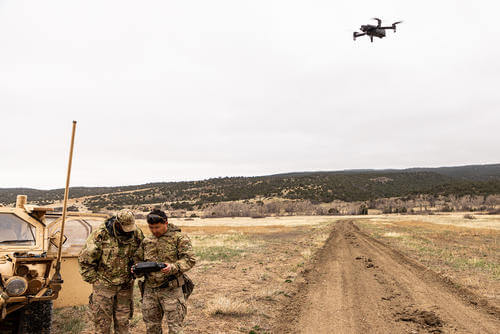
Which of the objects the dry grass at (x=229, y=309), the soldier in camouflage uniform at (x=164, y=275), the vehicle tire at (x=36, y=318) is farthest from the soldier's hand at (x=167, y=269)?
the dry grass at (x=229, y=309)

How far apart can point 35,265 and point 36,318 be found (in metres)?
0.90

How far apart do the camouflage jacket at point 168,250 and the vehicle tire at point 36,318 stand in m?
2.11

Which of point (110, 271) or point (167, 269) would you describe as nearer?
point (167, 269)

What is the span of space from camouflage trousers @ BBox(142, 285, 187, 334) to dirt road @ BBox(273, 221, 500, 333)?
279cm

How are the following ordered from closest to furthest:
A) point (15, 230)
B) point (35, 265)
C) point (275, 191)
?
point (35, 265) < point (15, 230) < point (275, 191)

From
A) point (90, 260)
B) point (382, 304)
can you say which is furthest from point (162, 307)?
point (382, 304)

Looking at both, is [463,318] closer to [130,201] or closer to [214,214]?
[214,214]

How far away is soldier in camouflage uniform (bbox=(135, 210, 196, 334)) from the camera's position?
14.2ft

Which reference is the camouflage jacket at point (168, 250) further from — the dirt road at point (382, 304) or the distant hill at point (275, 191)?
the distant hill at point (275, 191)

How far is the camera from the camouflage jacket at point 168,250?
4445 mm

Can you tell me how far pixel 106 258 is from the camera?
4523mm

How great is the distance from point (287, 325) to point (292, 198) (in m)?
84.5

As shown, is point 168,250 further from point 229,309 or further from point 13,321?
point 229,309

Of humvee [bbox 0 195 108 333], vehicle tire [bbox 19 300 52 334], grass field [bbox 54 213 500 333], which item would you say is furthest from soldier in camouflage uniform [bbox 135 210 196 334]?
grass field [bbox 54 213 500 333]
